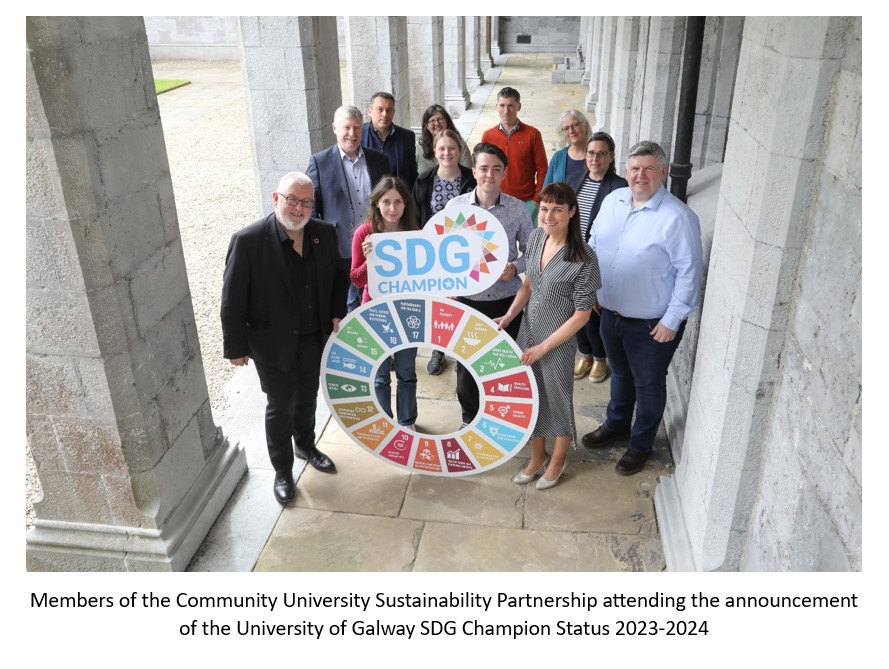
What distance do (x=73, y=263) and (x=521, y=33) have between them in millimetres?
25298

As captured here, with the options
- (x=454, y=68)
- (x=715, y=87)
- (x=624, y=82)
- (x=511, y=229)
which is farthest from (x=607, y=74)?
(x=511, y=229)

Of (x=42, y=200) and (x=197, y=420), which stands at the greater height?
(x=42, y=200)

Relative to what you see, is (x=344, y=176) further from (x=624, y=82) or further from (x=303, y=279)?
(x=624, y=82)

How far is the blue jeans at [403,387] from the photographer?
4445mm

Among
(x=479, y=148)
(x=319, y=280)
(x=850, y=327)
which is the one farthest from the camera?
(x=479, y=148)

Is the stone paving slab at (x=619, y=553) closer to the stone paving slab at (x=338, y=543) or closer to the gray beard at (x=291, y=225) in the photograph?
the stone paving slab at (x=338, y=543)

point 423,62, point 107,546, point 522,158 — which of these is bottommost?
point 107,546

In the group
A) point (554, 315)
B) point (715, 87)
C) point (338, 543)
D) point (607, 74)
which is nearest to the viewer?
point (554, 315)

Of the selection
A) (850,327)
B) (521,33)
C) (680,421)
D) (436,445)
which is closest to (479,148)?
(436,445)

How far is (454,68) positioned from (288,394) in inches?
496

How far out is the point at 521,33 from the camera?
25641 millimetres

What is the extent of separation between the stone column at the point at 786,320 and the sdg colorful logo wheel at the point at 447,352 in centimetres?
100

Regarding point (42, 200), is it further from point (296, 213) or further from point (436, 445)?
point (436, 445)

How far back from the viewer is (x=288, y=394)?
13.2 feet
